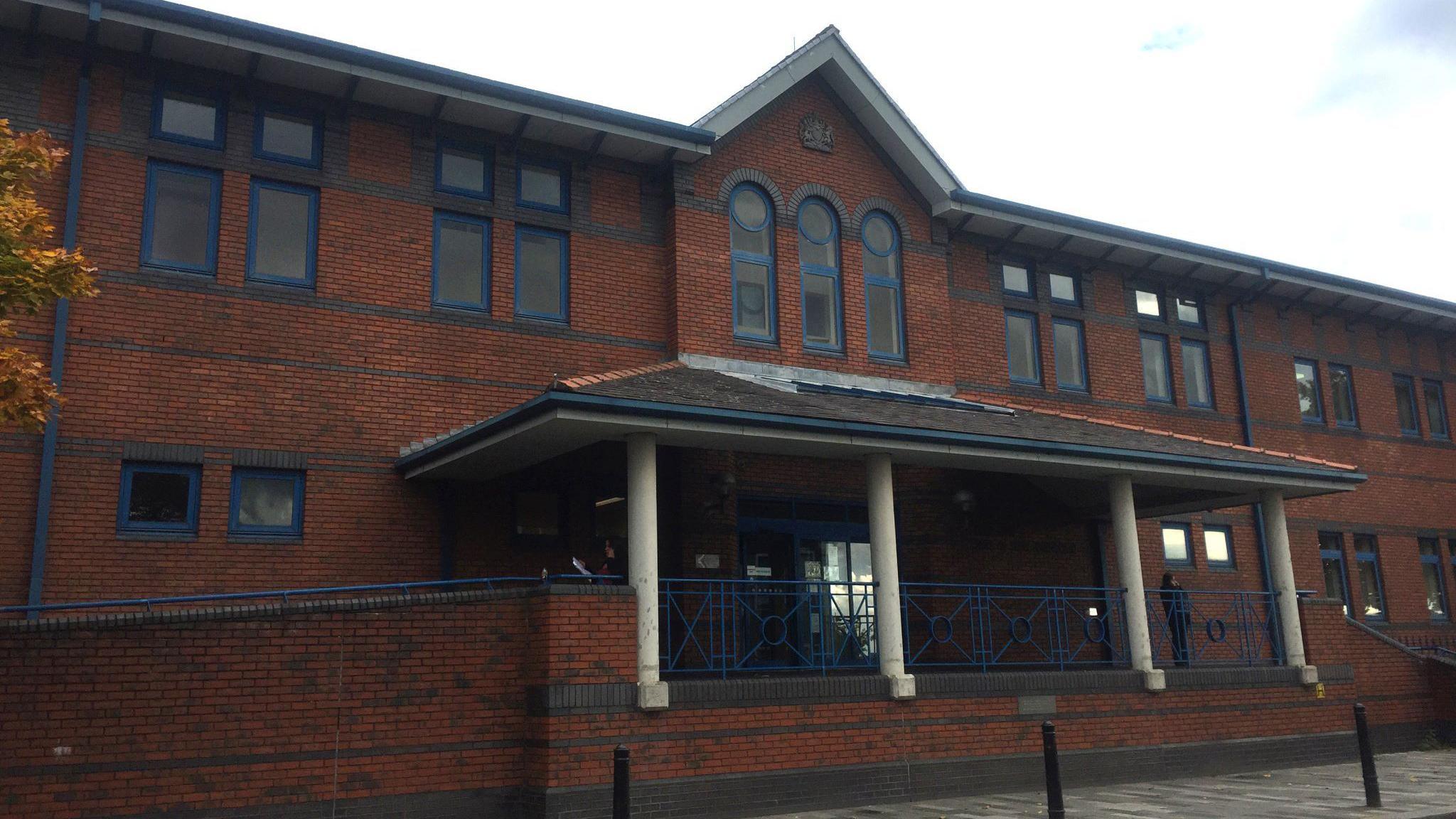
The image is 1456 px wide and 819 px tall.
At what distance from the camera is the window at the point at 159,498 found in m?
12.2

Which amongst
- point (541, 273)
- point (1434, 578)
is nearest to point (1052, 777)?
point (541, 273)

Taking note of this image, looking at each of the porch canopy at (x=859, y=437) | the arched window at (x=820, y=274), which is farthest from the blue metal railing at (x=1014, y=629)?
the arched window at (x=820, y=274)

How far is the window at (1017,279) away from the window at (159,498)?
12071 mm

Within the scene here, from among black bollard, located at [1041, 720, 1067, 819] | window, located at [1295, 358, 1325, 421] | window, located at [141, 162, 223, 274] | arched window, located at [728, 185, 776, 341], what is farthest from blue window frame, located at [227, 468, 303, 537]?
window, located at [1295, 358, 1325, 421]

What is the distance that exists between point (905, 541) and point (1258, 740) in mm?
5047

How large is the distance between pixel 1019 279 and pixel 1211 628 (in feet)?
19.7

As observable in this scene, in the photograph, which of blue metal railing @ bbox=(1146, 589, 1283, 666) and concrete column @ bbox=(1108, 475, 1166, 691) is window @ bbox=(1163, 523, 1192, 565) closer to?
blue metal railing @ bbox=(1146, 589, 1283, 666)

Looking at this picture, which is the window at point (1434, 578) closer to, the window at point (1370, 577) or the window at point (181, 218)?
the window at point (1370, 577)

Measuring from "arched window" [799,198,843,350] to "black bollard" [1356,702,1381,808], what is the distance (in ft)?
24.9

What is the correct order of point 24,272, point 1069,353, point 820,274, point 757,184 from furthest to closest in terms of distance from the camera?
point 1069,353, point 820,274, point 757,184, point 24,272

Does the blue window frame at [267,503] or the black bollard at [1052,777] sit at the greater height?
the blue window frame at [267,503]

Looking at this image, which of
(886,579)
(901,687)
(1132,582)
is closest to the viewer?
(901,687)

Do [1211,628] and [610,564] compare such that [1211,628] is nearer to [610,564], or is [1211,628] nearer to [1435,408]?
[1435,408]

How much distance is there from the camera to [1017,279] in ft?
63.6
